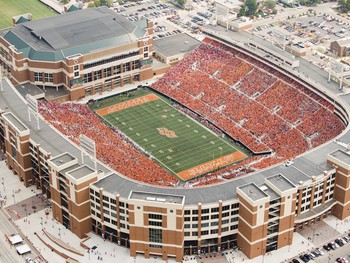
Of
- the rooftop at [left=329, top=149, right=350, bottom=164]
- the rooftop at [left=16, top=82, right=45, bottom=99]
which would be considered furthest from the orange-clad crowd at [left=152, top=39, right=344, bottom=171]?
the rooftop at [left=16, top=82, right=45, bottom=99]

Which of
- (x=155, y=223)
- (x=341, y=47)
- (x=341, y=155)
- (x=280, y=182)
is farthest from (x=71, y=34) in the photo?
(x=341, y=47)

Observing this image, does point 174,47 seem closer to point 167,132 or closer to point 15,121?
point 167,132

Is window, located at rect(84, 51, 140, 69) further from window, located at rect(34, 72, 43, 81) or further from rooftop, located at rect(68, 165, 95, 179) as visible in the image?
rooftop, located at rect(68, 165, 95, 179)

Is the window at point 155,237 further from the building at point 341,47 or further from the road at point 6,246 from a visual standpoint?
the building at point 341,47

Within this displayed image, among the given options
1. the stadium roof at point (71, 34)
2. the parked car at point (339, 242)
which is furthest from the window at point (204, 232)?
the stadium roof at point (71, 34)

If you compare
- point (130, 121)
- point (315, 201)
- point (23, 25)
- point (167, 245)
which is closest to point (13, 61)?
point (23, 25)

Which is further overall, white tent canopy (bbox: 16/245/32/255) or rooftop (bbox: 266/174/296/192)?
white tent canopy (bbox: 16/245/32/255)
